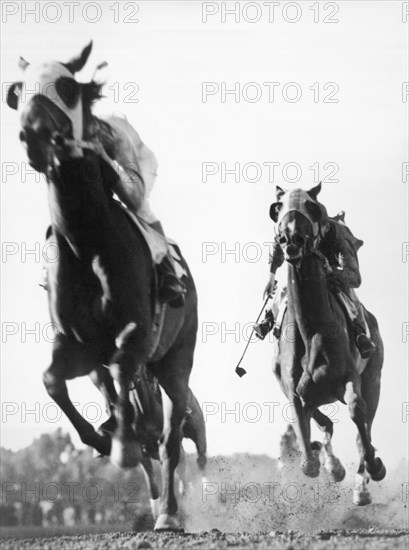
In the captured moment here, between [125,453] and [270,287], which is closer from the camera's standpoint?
[125,453]

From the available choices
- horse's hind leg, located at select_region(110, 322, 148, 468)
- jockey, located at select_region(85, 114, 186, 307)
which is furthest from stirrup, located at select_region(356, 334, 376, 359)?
horse's hind leg, located at select_region(110, 322, 148, 468)

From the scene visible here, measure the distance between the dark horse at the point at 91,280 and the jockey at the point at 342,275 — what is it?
1.83m

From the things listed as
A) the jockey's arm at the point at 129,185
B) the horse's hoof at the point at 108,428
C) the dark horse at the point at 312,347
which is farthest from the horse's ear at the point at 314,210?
the horse's hoof at the point at 108,428

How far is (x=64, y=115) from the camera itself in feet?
32.9

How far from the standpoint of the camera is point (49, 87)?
1005cm

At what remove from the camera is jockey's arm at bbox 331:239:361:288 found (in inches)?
481

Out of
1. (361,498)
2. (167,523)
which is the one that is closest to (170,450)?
(167,523)

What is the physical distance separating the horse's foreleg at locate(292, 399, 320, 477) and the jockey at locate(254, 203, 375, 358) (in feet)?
1.89

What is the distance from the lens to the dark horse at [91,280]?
33.1 ft

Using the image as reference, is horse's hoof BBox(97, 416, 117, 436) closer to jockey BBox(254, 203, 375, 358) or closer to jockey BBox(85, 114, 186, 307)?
jockey BBox(85, 114, 186, 307)

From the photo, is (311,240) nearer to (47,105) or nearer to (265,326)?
(265,326)

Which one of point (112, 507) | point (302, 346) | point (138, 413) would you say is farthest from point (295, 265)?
point (112, 507)

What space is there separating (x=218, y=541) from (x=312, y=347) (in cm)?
215

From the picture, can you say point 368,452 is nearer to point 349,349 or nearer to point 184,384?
point 349,349
